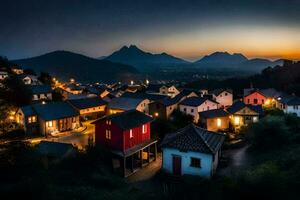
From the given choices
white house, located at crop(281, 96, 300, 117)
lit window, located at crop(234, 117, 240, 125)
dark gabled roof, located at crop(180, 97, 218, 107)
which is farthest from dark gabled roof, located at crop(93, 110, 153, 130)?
white house, located at crop(281, 96, 300, 117)

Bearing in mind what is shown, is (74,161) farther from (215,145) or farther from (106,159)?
(215,145)

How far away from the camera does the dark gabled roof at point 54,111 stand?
4262 centimetres

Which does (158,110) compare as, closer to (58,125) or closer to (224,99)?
(58,125)

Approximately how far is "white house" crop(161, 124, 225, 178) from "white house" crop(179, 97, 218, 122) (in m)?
23.3

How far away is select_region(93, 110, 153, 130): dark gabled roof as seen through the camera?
90.5 ft

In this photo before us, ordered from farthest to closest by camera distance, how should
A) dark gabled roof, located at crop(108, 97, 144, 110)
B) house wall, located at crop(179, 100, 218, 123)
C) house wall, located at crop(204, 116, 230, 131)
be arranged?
1. dark gabled roof, located at crop(108, 97, 144, 110)
2. house wall, located at crop(179, 100, 218, 123)
3. house wall, located at crop(204, 116, 230, 131)

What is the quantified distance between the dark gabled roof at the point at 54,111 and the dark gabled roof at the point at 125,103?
30.0ft

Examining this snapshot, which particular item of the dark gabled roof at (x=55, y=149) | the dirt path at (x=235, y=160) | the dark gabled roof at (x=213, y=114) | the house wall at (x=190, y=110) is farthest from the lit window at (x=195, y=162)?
the house wall at (x=190, y=110)

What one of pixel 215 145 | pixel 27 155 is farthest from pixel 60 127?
pixel 27 155

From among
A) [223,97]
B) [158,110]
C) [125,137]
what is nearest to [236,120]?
[158,110]

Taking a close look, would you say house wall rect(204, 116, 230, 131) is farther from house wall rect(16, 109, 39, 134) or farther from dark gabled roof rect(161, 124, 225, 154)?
house wall rect(16, 109, 39, 134)

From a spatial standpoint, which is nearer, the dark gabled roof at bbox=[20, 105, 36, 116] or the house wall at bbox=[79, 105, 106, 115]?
the dark gabled roof at bbox=[20, 105, 36, 116]

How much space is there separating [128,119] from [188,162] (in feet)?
27.8

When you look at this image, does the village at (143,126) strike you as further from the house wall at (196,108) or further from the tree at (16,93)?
the tree at (16,93)
